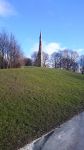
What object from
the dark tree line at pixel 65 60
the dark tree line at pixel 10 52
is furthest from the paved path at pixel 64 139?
the dark tree line at pixel 65 60

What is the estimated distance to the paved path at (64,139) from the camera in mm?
12148

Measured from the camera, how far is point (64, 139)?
43.1 ft

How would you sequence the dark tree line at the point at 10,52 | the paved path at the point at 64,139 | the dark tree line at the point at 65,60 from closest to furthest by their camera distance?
the paved path at the point at 64,139 → the dark tree line at the point at 10,52 → the dark tree line at the point at 65,60

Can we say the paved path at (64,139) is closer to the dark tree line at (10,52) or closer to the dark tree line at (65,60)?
the dark tree line at (10,52)

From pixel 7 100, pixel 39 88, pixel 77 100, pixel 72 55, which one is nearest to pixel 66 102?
pixel 77 100

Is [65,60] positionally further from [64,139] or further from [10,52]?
[64,139]

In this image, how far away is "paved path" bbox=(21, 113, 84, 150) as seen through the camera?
478 inches

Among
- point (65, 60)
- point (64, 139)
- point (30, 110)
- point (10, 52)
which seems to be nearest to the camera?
point (64, 139)

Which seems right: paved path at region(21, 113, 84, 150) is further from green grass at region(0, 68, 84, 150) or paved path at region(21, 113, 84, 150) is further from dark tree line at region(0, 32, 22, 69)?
dark tree line at region(0, 32, 22, 69)

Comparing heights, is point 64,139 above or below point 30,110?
below

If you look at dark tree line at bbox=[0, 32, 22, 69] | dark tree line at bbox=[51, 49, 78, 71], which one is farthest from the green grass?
dark tree line at bbox=[51, 49, 78, 71]

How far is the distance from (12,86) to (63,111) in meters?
4.58

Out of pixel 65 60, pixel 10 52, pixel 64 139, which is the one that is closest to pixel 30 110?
pixel 64 139

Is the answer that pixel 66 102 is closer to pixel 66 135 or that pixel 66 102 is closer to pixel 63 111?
pixel 63 111
